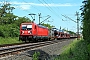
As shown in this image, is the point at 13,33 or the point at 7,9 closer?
the point at 13,33

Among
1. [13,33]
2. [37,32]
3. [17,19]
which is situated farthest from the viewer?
[17,19]

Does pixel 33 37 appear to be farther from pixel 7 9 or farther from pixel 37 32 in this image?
pixel 7 9

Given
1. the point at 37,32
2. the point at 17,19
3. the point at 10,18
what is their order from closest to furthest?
the point at 37,32 → the point at 10,18 → the point at 17,19

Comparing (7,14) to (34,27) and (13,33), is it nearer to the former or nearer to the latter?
(13,33)

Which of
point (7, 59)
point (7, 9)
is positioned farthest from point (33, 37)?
point (7, 9)

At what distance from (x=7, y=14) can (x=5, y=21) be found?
13.4 feet

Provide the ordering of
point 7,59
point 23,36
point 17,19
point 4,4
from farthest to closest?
point 17,19
point 4,4
point 23,36
point 7,59

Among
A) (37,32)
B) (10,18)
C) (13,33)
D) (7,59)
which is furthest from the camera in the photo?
(10,18)

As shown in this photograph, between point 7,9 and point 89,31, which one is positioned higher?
point 7,9

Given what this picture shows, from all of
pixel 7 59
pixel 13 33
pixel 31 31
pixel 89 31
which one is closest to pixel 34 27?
pixel 31 31

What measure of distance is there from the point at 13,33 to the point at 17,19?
31879 millimetres

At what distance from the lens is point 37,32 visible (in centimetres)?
3972

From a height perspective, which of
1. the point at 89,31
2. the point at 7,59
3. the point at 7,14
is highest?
the point at 7,14

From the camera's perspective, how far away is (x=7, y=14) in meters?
77.3
